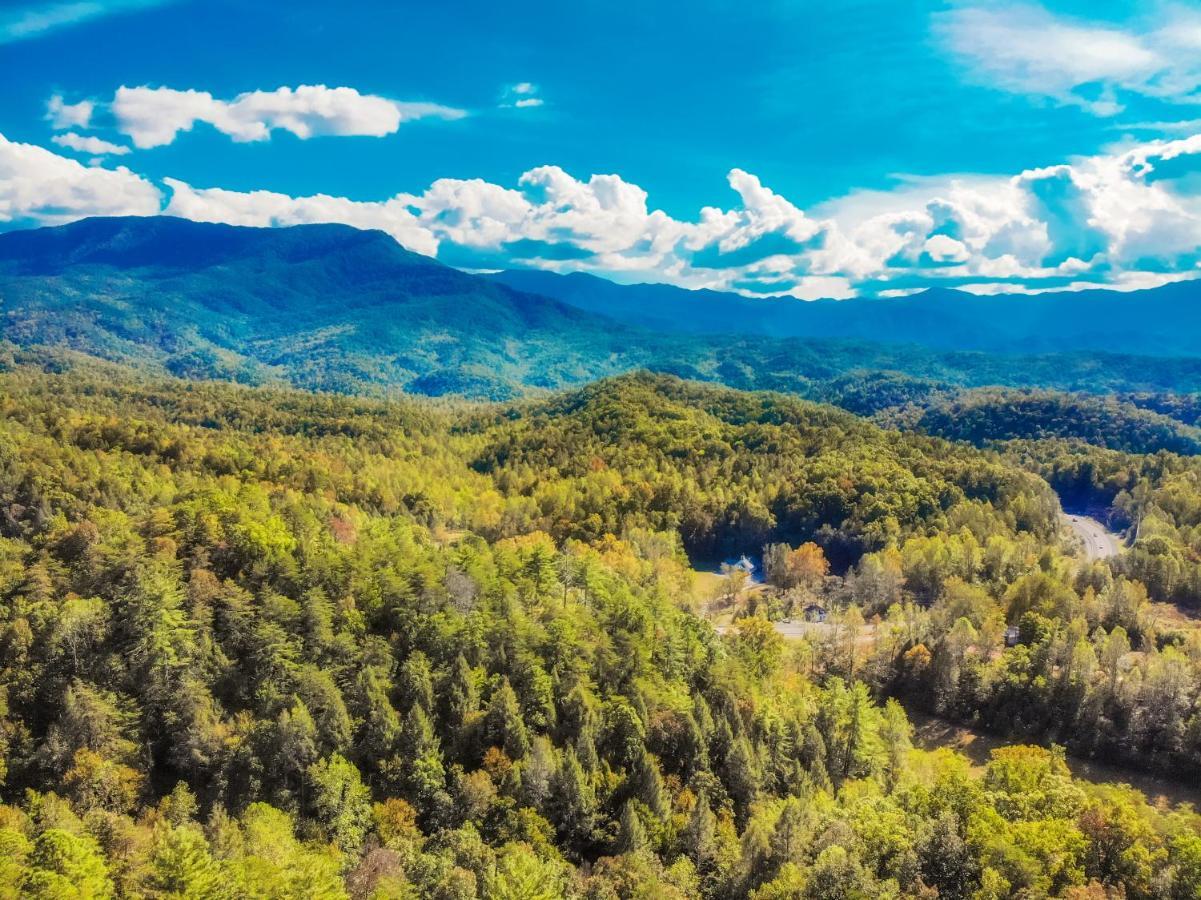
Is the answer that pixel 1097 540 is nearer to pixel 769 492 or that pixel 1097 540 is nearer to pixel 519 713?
pixel 769 492

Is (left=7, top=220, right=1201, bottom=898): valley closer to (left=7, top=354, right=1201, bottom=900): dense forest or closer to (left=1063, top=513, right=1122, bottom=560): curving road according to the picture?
(left=7, top=354, right=1201, bottom=900): dense forest

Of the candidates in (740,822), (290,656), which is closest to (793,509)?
(740,822)

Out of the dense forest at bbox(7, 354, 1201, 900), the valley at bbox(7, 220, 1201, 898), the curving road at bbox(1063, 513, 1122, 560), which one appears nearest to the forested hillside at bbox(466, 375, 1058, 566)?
the curving road at bbox(1063, 513, 1122, 560)

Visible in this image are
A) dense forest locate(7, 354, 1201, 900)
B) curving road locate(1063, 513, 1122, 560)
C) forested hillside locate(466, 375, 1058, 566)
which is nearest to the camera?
dense forest locate(7, 354, 1201, 900)

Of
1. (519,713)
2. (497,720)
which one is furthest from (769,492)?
(497,720)

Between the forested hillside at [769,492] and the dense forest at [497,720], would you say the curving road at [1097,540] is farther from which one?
the dense forest at [497,720]

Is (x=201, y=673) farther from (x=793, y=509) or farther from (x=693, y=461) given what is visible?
(x=693, y=461)
